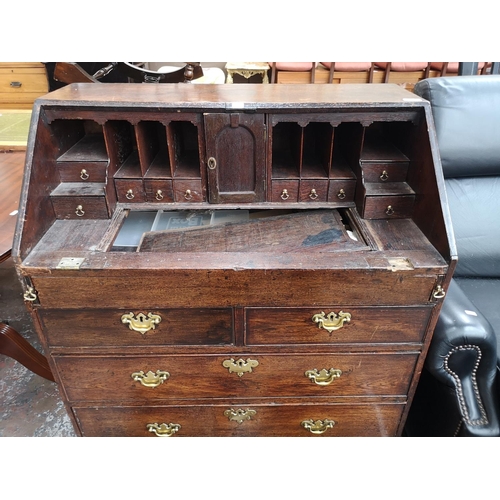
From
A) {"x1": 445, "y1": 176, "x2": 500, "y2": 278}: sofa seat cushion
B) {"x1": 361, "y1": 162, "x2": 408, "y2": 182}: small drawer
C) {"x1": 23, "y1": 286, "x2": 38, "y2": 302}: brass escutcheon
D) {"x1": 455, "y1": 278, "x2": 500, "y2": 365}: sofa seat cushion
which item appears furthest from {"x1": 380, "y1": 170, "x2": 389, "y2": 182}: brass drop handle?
{"x1": 23, "y1": 286, "x2": 38, "y2": 302}: brass escutcheon

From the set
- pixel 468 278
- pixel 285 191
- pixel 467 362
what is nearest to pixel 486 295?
pixel 468 278

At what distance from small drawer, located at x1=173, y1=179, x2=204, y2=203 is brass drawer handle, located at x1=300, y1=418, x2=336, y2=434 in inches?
33.0

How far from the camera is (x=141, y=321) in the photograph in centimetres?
111

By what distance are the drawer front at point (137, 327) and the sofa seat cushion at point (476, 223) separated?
1.06 meters

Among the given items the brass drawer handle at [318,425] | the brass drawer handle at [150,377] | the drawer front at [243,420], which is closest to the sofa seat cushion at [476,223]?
the drawer front at [243,420]

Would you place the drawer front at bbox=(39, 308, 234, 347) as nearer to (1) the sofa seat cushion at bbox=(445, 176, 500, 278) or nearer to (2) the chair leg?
(2) the chair leg

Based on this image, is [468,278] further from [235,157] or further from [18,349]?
[18,349]

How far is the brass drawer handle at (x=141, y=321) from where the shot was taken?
1.10 meters

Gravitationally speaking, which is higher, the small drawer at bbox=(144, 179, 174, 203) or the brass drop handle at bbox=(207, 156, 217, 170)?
the brass drop handle at bbox=(207, 156, 217, 170)

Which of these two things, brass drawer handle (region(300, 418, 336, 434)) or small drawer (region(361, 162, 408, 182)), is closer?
small drawer (region(361, 162, 408, 182))

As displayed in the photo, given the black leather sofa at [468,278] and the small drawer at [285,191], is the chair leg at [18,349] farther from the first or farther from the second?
the black leather sofa at [468,278]

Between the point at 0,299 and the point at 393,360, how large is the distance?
2.21 m

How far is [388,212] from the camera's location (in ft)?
4.07

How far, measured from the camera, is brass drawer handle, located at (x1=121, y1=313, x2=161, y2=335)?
43.3 inches
